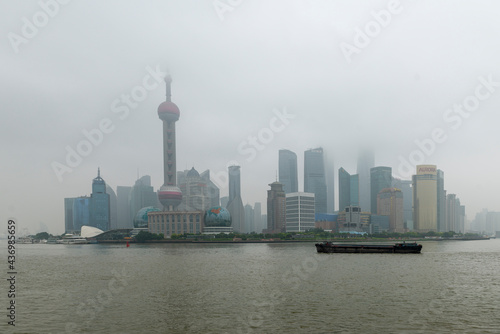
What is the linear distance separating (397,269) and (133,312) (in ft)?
195

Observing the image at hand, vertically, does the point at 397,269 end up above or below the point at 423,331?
below

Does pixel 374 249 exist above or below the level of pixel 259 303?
below

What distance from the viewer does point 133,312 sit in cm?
4344

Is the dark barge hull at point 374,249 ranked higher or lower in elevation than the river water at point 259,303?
lower

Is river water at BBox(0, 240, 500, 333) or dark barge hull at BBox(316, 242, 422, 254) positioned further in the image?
dark barge hull at BBox(316, 242, 422, 254)

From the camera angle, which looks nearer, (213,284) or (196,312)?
(196,312)

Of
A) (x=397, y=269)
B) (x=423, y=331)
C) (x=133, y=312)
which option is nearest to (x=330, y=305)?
(x=423, y=331)

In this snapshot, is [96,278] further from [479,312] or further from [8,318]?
[479,312]

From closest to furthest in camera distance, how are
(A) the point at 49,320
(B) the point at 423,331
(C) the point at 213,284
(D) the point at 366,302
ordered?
(B) the point at 423,331, (A) the point at 49,320, (D) the point at 366,302, (C) the point at 213,284

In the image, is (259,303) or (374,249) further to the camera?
(374,249)

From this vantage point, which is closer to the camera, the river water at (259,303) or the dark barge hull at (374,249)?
the river water at (259,303)

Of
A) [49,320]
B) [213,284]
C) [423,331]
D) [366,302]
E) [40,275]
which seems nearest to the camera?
[423,331]

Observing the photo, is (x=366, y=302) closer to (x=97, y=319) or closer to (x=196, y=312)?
(x=196, y=312)

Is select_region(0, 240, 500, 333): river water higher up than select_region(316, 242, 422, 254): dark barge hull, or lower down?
higher up
